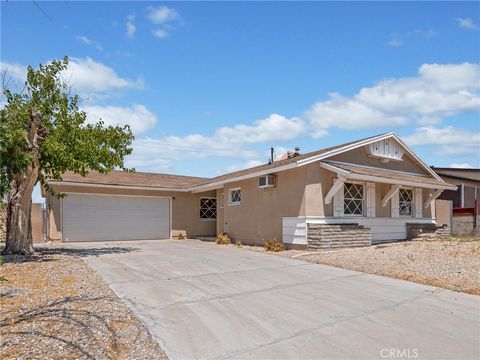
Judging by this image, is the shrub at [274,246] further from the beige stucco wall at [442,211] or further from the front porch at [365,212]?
the beige stucco wall at [442,211]

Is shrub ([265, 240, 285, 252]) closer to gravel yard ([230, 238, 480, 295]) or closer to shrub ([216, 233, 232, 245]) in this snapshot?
gravel yard ([230, 238, 480, 295])

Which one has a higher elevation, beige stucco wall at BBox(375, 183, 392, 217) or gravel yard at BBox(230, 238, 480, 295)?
beige stucco wall at BBox(375, 183, 392, 217)

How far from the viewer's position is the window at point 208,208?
21.2 metres

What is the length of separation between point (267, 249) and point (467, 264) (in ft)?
20.5

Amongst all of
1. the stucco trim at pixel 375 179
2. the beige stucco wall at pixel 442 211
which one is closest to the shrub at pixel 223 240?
the stucco trim at pixel 375 179

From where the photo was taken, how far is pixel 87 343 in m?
4.18

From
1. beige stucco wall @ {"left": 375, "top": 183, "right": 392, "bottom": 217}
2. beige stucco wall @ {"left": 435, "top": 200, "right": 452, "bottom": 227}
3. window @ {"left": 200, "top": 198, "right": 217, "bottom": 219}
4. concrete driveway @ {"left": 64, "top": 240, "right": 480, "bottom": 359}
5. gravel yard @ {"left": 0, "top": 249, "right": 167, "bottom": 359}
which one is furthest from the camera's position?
window @ {"left": 200, "top": 198, "right": 217, "bottom": 219}

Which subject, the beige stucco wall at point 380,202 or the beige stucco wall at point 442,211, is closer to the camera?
the beige stucco wall at point 380,202

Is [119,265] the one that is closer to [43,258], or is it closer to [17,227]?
[43,258]

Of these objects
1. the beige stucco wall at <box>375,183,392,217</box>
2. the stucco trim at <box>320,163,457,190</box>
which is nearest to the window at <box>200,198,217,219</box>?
the beige stucco wall at <box>375,183,392,217</box>

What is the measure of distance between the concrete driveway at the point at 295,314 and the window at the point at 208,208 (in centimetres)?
1191

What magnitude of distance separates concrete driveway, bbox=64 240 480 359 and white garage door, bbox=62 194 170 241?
9.22m

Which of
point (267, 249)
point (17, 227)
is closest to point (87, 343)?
point (17, 227)

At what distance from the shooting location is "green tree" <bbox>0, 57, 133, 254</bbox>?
10.7 metres
